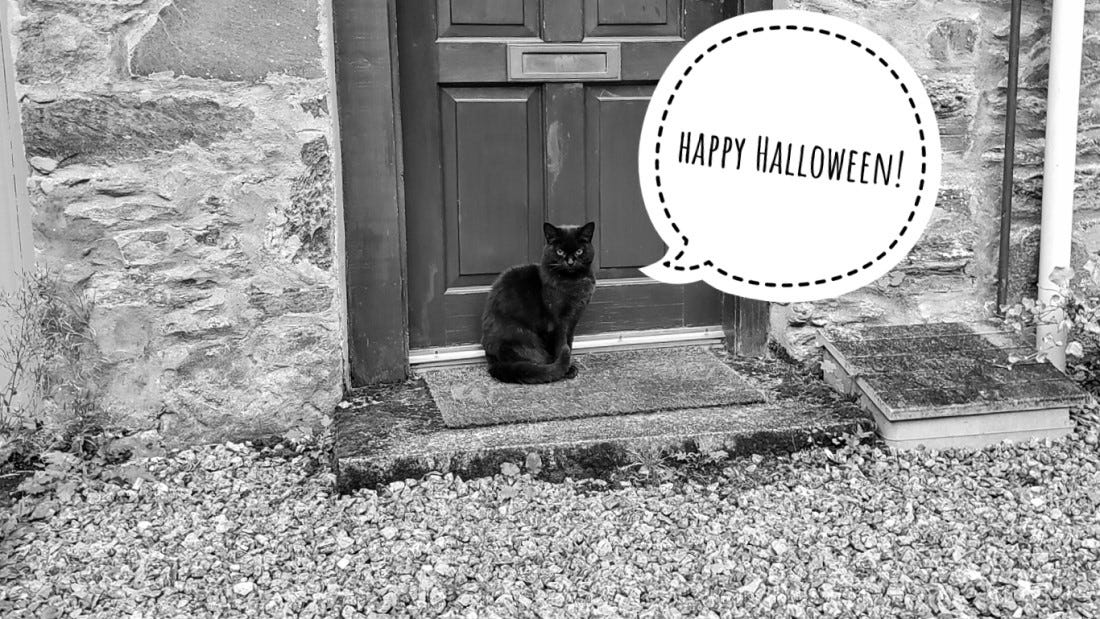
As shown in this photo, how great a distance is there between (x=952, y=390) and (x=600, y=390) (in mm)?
1176

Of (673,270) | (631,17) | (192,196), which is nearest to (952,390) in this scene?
(673,270)

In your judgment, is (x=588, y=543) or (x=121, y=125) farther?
(x=121, y=125)

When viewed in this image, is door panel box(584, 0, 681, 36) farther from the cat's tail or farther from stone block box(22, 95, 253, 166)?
stone block box(22, 95, 253, 166)

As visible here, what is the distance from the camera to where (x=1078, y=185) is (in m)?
3.91

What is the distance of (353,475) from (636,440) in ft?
2.81

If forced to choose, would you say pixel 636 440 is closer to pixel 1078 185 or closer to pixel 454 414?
pixel 454 414

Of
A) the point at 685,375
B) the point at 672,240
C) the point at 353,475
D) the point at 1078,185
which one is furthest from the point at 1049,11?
the point at 353,475

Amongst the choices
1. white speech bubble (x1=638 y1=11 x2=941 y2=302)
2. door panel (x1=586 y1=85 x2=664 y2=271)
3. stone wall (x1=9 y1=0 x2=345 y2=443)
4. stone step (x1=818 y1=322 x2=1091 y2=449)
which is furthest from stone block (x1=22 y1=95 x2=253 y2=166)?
stone step (x1=818 y1=322 x2=1091 y2=449)

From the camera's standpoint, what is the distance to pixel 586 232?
11.7 feet

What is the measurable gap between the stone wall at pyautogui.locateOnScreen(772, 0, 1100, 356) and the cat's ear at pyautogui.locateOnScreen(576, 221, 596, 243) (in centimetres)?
84

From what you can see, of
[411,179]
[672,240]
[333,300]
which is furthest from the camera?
[672,240]

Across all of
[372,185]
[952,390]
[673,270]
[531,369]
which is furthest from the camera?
[673,270]

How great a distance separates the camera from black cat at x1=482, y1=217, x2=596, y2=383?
3561 millimetres

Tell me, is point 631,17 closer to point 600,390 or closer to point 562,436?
point 600,390
